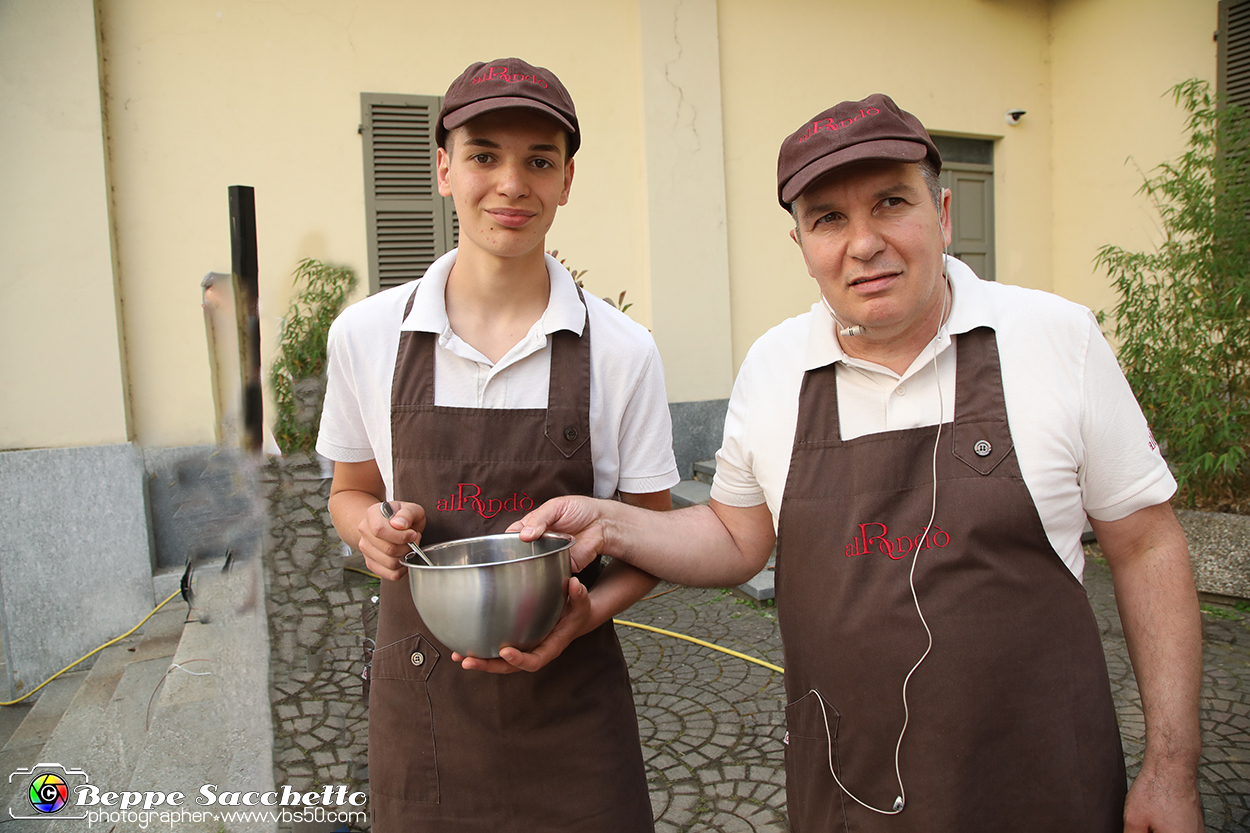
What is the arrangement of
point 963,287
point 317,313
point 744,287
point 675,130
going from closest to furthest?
point 963,287, point 317,313, point 675,130, point 744,287

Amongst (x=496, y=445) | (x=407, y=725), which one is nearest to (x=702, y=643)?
(x=407, y=725)

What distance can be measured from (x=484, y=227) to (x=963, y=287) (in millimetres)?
937

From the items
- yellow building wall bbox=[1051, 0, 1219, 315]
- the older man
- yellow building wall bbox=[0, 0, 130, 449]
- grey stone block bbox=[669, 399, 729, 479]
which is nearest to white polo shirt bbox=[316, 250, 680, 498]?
the older man

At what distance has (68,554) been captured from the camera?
4645mm

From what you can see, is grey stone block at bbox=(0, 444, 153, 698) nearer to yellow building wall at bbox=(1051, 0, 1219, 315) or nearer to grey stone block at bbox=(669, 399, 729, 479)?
grey stone block at bbox=(669, 399, 729, 479)

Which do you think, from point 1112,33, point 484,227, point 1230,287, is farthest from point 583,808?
point 1112,33

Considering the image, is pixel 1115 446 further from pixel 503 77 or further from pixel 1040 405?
pixel 503 77

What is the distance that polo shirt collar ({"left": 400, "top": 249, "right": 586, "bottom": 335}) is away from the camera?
1602 millimetres

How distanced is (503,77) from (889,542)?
1.14 m

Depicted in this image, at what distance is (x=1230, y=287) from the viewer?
4.66 meters

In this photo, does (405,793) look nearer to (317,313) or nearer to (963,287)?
(963,287)

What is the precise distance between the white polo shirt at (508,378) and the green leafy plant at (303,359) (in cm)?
350

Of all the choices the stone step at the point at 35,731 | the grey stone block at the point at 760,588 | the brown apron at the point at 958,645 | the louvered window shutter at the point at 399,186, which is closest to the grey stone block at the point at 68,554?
the stone step at the point at 35,731

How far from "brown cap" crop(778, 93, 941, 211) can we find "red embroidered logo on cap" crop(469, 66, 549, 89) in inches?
20.0
